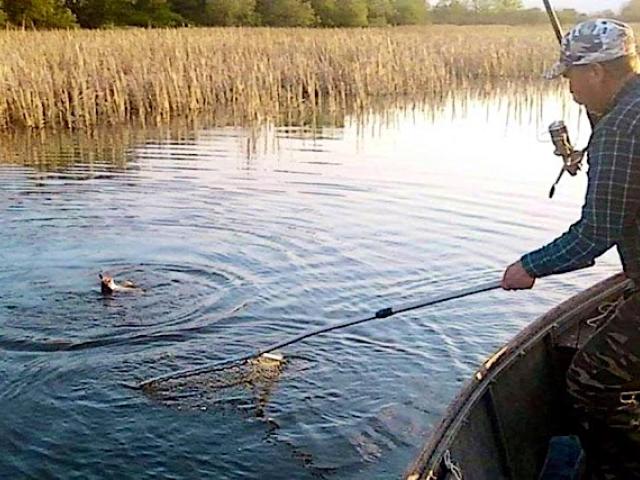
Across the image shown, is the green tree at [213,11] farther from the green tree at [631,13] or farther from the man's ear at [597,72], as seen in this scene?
the man's ear at [597,72]

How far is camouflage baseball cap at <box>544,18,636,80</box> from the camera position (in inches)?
Answer: 132

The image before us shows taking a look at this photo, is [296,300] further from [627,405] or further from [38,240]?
[627,405]

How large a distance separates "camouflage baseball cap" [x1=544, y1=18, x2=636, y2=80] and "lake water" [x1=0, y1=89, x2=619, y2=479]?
2.29 metres

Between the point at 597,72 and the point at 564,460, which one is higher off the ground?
the point at 597,72

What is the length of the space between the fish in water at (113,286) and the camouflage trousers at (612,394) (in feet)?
14.0

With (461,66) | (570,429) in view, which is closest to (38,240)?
(570,429)

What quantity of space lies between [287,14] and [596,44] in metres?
41.8

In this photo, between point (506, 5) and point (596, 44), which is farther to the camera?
point (506, 5)

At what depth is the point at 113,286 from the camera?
7.18m

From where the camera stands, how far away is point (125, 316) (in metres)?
6.70

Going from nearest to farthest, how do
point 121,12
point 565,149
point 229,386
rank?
point 565,149 → point 229,386 → point 121,12

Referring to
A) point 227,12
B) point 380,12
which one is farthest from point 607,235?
point 380,12

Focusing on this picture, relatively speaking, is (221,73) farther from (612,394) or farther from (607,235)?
(607,235)

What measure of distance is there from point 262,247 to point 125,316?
2.11 meters
